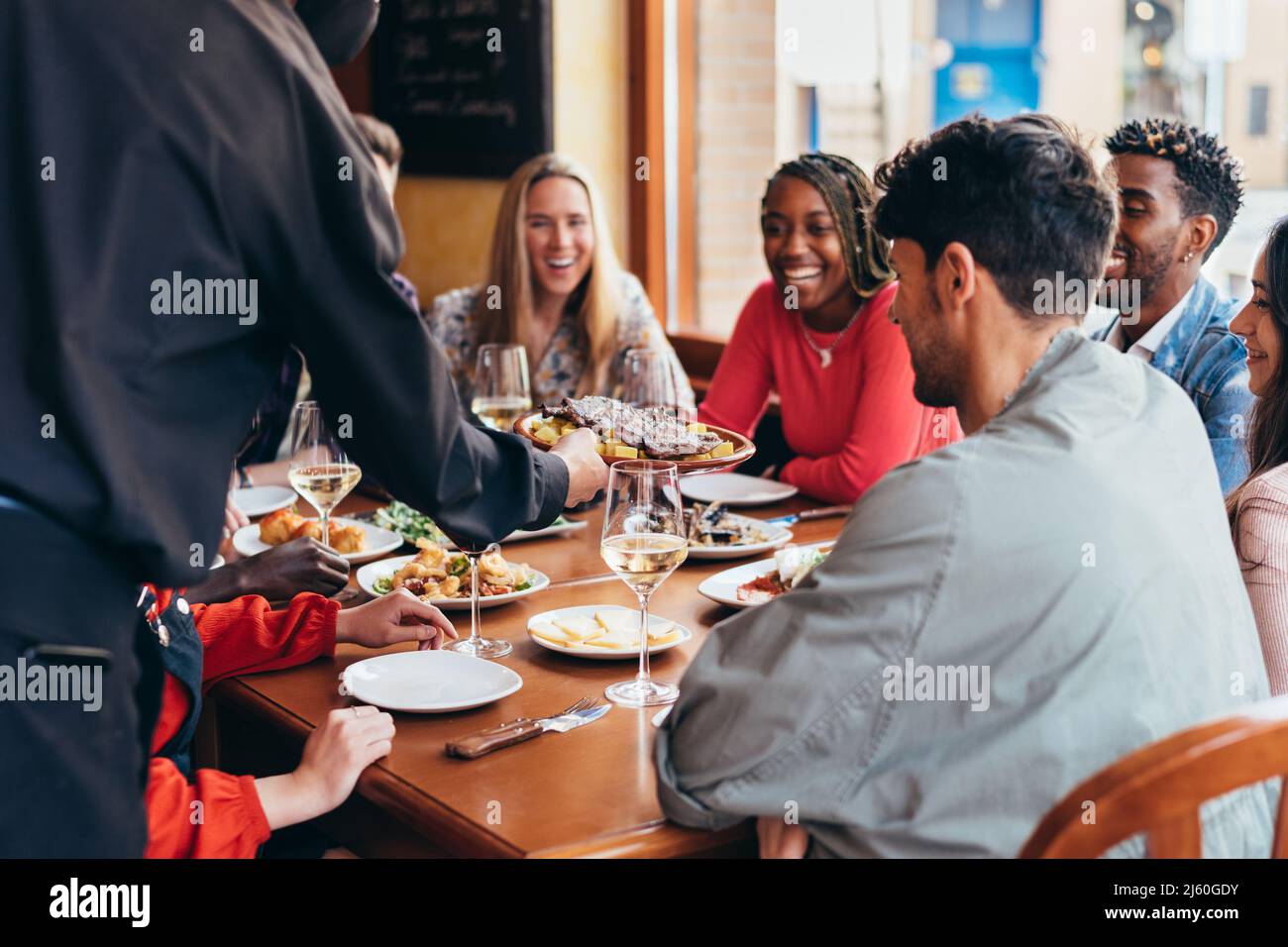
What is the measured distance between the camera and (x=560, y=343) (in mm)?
3906

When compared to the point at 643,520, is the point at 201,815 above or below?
below

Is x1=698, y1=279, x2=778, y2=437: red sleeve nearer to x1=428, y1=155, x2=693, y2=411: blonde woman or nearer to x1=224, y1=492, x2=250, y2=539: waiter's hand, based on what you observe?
x1=428, y1=155, x2=693, y2=411: blonde woman

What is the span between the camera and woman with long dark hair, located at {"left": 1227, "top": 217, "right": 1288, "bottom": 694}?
1693mm

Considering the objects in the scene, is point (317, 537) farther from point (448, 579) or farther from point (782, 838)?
point (782, 838)

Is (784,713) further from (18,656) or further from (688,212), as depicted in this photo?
(688,212)

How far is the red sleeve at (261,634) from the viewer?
1.84 metres

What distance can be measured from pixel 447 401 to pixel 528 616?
0.66m

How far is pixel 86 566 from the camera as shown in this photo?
4.15ft

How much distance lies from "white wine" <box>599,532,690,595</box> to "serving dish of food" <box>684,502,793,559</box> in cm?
62

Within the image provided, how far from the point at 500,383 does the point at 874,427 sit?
871 mm

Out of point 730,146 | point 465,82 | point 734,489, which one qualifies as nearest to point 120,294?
point 734,489

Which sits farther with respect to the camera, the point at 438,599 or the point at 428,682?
the point at 438,599

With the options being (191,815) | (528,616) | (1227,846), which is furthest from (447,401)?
(1227,846)

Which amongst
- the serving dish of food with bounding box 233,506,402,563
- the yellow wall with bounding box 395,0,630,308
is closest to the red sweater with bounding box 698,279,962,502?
the serving dish of food with bounding box 233,506,402,563
